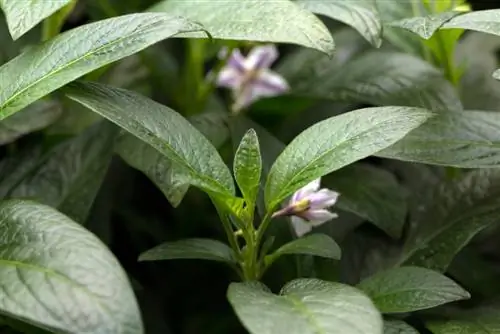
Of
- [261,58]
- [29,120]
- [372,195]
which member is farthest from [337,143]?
[261,58]

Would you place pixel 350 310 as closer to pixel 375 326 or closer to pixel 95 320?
pixel 375 326

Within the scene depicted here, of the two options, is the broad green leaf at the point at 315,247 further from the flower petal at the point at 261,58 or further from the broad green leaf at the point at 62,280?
the flower petal at the point at 261,58

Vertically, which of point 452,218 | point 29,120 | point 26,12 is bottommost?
point 452,218

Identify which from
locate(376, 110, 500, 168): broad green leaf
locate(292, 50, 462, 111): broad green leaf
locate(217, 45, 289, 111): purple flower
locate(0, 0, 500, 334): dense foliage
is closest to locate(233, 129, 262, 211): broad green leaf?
locate(0, 0, 500, 334): dense foliage

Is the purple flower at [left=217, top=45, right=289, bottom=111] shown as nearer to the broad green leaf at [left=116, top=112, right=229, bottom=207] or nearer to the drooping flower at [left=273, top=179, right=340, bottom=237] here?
the broad green leaf at [left=116, top=112, right=229, bottom=207]

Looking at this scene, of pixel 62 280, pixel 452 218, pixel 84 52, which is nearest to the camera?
pixel 62 280

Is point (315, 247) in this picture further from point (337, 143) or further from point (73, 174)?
point (73, 174)
